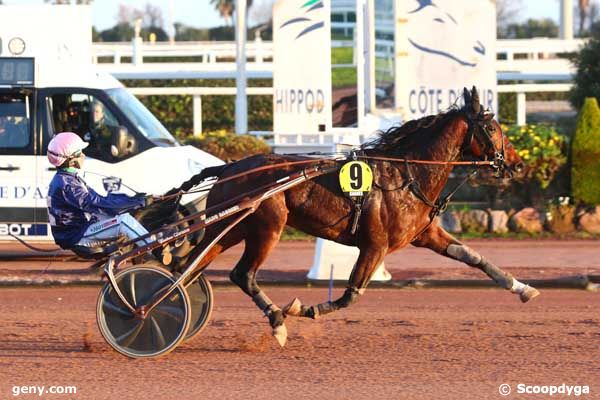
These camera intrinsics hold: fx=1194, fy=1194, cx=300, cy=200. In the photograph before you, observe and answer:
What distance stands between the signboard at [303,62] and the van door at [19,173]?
646 cm

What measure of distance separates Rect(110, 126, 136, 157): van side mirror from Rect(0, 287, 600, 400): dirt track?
7.48 ft

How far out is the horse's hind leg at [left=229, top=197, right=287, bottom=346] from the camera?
Answer: 8.11m

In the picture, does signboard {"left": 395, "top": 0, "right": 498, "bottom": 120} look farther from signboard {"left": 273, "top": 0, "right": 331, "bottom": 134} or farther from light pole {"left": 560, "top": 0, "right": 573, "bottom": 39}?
light pole {"left": 560, "top": 0, "right": 573, "bottom": 39}

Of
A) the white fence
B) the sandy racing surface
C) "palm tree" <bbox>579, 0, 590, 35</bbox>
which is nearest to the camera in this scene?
the sandy racing surface

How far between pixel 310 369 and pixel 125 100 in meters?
6.19

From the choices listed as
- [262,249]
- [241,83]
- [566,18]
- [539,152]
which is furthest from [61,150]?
[566,18]

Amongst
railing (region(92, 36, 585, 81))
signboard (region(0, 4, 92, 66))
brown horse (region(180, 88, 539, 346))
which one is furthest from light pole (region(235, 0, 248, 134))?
brown horse (region(180, 88, 539, 346))

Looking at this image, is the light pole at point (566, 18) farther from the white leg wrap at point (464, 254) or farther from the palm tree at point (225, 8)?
the palm tree at point (225, 8)

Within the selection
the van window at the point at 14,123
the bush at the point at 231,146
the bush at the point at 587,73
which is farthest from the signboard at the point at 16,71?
the bush at the point at 587,73

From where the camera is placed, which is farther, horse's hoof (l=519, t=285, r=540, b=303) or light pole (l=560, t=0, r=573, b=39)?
light pole (l=560, t=0, r=573, b=39)

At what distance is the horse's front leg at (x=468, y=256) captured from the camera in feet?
28.2

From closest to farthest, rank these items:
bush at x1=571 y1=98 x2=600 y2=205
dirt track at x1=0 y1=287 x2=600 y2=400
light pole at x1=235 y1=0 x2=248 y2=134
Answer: dirt track at x1=0 y1=287 x2=600 y2=400 → bush at x1=571 y1=98 x2=600 y2=205 → light pole at x1=235 y1=0 x2=248 y2=134

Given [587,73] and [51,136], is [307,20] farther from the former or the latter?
[51,136]

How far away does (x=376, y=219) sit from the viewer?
26.7 feet
